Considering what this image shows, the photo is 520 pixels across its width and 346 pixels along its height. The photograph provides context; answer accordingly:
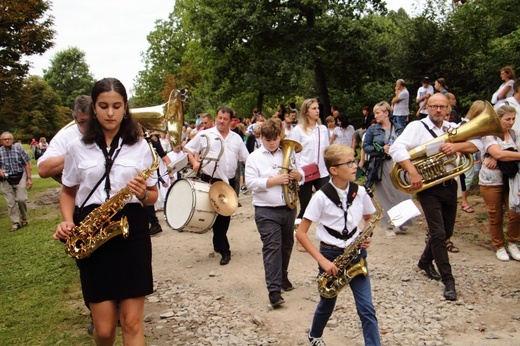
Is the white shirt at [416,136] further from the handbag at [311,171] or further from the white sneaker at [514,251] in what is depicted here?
the white sneaker at [514,251]

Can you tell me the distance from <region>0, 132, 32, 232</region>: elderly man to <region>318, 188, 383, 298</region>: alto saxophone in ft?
33.1

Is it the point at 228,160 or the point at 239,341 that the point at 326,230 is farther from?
the point at 228,160

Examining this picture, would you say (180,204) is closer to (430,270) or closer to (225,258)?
(225,258)

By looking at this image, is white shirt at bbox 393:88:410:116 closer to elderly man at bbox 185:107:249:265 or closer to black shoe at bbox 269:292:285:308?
elderly man at bbox 185:107:249:265

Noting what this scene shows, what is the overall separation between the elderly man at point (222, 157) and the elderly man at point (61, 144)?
279 cm

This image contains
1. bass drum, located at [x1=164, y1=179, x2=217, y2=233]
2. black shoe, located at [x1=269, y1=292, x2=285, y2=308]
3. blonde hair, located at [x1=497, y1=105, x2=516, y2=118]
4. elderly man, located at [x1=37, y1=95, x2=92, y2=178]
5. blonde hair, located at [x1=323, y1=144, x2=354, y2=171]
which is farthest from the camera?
bass drum, located at [x1=164, y1=179, x2=217, y2=233]

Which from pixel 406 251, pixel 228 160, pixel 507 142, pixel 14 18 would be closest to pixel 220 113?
pixel 228 160

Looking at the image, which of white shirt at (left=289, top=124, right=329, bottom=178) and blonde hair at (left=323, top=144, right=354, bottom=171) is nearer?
blonde hair at (left=323, top=144, right=354, bottom=171)

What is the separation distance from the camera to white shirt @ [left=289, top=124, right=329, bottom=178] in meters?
7.50

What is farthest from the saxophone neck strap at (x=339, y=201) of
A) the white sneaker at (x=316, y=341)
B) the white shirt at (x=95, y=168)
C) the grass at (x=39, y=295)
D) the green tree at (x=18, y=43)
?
the green tree at (x=18, y=43)

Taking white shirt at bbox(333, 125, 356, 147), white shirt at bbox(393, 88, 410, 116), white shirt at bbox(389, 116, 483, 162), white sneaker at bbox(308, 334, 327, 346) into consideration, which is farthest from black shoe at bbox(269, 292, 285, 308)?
white shirt at bbox(333, 125, 356, 147)

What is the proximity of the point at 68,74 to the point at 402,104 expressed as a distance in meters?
84.6

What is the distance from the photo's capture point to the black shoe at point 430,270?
19.8 ft

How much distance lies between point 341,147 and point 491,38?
622 inches
